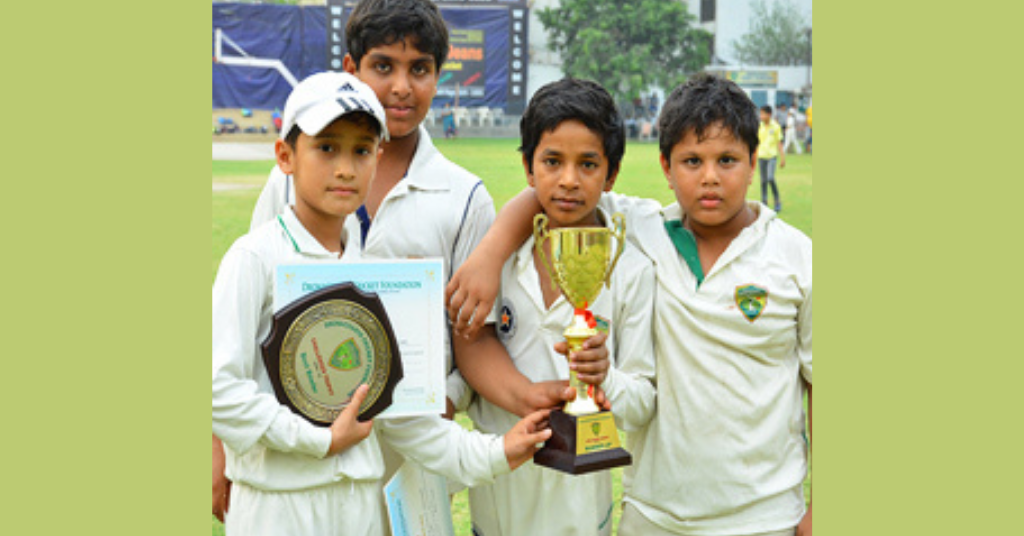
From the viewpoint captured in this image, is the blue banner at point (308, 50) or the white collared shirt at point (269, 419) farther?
the blue banner at point (308, 50)

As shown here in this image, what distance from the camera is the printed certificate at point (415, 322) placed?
2.38m

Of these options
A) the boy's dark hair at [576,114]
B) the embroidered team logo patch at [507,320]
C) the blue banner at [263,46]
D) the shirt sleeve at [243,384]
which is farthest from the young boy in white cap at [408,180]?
the blue banner at [263,46]

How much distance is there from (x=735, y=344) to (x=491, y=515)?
813mm

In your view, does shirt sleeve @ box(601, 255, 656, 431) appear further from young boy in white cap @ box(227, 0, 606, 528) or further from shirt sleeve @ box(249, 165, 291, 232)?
shirt sleeve @ box(249, 165, 291, 232)

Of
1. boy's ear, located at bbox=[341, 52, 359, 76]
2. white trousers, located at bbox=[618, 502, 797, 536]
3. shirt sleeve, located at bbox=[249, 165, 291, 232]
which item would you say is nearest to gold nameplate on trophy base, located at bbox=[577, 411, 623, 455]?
white trousers, located at bbox=[618, 502, 797, 536]

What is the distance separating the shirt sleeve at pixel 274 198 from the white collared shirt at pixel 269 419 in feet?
1.52

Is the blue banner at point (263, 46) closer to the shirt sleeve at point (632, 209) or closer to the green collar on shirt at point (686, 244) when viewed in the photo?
the shirt sleeve at point (632, 209)

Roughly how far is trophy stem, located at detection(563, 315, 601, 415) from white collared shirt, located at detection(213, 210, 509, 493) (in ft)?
0.71

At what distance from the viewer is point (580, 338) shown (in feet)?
8.07

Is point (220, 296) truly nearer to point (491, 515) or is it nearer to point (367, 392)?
point (367, 392)

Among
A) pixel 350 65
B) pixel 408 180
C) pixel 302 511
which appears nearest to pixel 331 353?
Answer: pixel 302 511

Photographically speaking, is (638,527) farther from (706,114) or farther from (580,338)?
(706,114)

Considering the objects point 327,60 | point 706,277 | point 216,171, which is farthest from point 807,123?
point 706,277

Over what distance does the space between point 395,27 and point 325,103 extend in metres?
0.66
